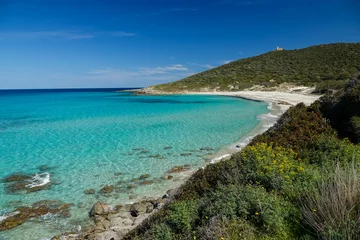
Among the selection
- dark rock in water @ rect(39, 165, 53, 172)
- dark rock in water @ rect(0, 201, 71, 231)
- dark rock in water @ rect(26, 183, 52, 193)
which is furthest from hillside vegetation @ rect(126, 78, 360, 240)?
dark rock in water @ rect(39, 165, 53, 172)

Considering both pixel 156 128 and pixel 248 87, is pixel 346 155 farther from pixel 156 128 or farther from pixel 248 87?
pixel 248 87

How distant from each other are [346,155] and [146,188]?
7.36m

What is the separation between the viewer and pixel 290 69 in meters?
79.3

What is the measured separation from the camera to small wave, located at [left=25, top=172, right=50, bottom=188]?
1113 cm

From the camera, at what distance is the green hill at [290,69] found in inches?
2603

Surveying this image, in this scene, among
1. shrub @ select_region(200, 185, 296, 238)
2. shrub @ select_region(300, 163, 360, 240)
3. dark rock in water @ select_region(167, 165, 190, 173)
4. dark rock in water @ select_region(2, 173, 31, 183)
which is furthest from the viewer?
dark rock in water @ select_region(167, 165, 190, 173)

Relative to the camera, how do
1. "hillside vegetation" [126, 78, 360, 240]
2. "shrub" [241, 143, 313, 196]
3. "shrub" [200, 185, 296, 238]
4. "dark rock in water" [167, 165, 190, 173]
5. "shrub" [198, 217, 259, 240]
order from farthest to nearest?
1. "dark rock in water" [167, 165, 190, 173]
2. "shrub" [241, 143, 313, 196]
3. "shrub" [200, 185, 296, 238]
4. "shrub" [198, 217, 259, 240]
5. "hillside vegetation" [126, 78, 360, 240]

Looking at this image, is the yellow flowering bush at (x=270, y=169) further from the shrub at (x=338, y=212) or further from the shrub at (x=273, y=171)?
the shrub at (x=338, y=212)

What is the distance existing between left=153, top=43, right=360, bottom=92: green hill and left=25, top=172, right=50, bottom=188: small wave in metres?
59.1

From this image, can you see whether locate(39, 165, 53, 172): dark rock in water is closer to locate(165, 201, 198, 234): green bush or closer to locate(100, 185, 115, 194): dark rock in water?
locate(100, 185, 115, 194): dark rock in water

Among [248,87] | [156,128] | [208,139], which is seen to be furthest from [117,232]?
[248,87]

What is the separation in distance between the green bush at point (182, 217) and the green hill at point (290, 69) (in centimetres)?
6042

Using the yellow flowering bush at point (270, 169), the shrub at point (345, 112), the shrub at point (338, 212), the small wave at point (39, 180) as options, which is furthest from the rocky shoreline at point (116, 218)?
the shrub at point (345, 112)

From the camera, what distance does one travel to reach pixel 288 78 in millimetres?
68375
